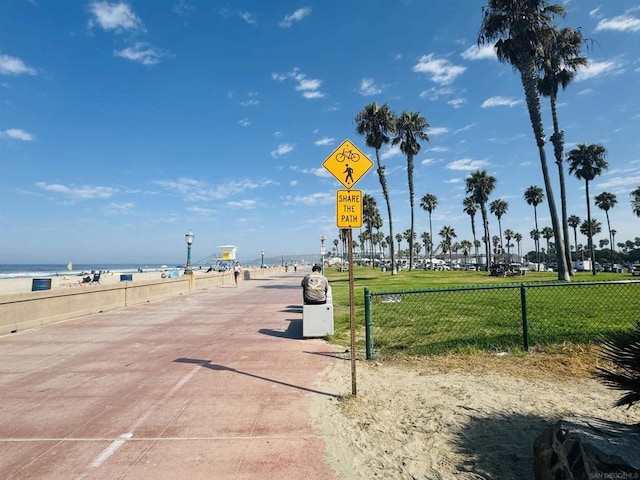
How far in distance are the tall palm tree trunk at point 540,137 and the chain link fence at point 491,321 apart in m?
8.18

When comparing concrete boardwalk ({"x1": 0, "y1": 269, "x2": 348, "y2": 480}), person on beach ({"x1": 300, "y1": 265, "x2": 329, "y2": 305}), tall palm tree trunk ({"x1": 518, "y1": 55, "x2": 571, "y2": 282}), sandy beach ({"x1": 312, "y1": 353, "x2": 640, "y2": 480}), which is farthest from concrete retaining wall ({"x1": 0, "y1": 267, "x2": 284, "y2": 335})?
tall palm tree trunk ({"x1": 518, "y1": 55, "x2": 571, "y2": 282})

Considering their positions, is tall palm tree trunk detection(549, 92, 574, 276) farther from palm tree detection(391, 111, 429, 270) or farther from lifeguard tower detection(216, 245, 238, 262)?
lifeguard tower detection(216, 245, 238, 262)

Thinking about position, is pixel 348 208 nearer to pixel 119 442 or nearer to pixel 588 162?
pixel 119 442

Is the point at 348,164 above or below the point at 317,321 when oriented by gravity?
above

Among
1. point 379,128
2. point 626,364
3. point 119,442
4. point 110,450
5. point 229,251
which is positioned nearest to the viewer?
point 626,364

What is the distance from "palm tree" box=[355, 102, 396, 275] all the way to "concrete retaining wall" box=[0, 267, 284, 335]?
23080 millimetres

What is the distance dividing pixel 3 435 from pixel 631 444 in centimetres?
598

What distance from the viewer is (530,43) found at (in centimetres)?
2164

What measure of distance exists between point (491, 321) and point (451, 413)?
6.20m

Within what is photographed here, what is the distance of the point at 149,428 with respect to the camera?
418 centimetres

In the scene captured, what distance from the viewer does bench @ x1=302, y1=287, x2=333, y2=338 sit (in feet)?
28.6

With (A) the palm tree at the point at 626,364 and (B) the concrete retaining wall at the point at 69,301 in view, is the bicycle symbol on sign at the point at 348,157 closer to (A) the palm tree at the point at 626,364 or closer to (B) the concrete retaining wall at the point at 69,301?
(A) the palm tree at the point at 626,364

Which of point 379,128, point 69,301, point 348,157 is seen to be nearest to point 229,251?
point 379,128

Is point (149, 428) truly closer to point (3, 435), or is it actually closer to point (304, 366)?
point (3, 435)
